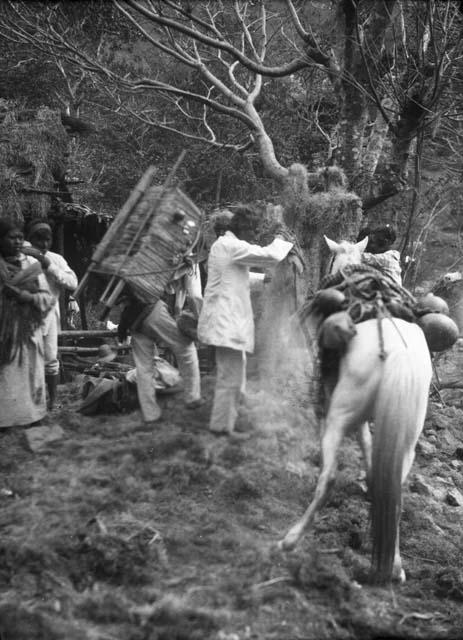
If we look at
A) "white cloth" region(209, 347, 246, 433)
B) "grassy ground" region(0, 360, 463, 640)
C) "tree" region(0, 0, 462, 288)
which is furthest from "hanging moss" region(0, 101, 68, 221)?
"white cloth" region(209, 347, 246, 433)

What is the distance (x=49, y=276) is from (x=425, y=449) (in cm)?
376

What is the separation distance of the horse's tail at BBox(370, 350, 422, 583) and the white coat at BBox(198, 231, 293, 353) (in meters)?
1.25

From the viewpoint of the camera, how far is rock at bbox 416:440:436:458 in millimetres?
5699

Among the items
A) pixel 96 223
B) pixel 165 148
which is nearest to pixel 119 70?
pixel 165 148

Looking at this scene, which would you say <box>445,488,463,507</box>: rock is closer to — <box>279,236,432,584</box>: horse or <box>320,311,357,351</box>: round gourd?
<box>279,236,432,584</box>: horse

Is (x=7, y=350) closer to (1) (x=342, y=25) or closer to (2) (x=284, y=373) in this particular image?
(2) (x=284, y=373)

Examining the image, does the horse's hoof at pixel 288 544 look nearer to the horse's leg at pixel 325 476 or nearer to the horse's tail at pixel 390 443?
the horse's leg at pixel 325 476

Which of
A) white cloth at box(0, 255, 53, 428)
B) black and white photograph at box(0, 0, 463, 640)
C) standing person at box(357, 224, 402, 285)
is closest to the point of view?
black and white photograph at box(0, 0, 463, 640)

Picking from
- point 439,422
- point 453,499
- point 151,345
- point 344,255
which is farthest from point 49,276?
point 439,422

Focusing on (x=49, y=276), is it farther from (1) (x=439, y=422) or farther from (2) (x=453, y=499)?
(1) (x=439, y=422)

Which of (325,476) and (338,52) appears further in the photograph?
(338,52)

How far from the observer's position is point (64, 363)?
6957 mm

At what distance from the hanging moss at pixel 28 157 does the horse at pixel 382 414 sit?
647cm

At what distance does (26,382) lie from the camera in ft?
14.3
